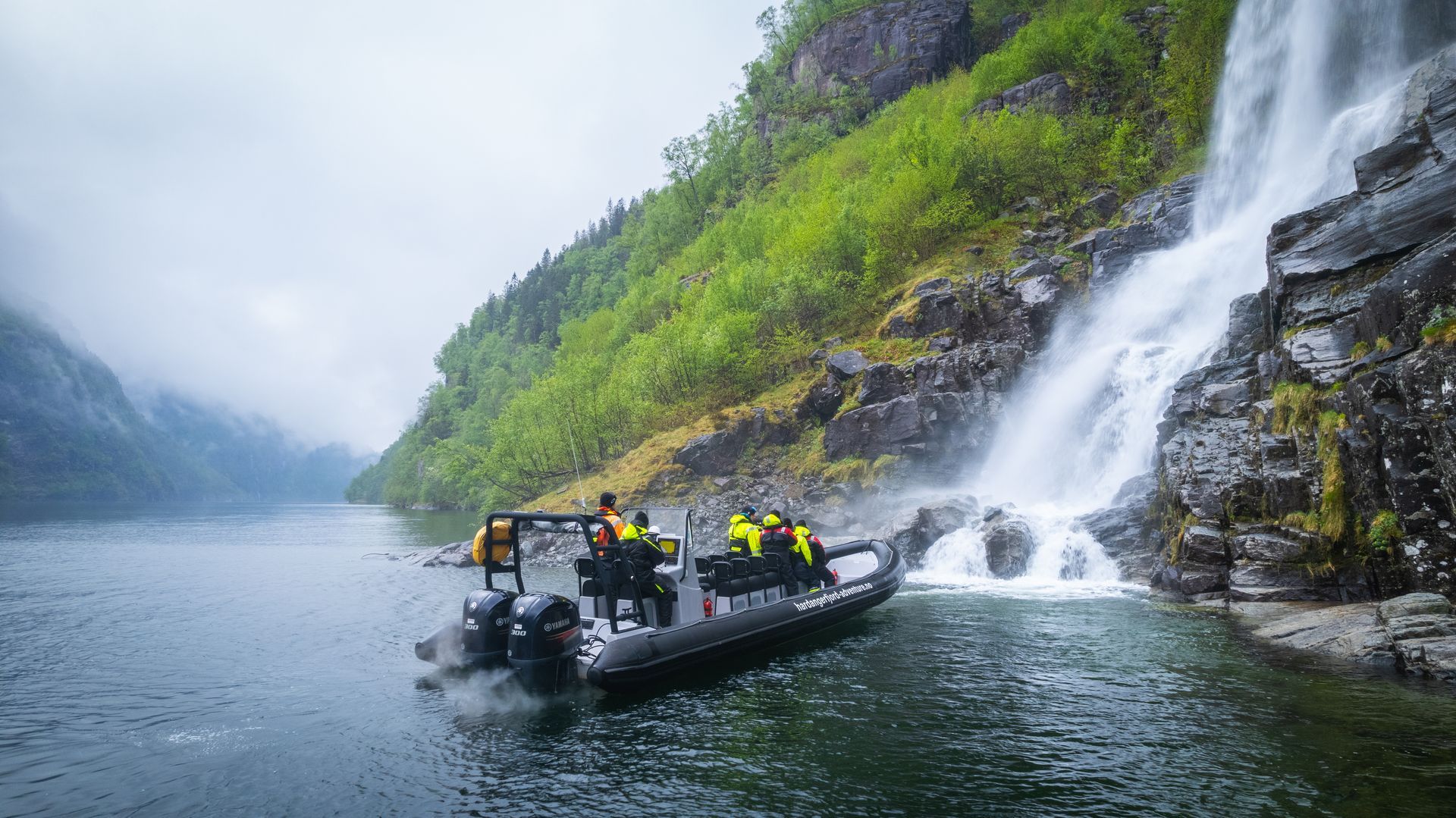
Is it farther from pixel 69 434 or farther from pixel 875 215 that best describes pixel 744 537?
pixel 69 434

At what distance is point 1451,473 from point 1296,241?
7.93 meters

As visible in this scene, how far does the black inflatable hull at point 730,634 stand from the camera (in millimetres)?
9742

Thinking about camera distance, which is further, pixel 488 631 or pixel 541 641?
pixel 488 631

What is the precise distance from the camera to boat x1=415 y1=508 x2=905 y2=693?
9555mm

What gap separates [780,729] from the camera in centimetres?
866

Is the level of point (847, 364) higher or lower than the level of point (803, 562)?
higher

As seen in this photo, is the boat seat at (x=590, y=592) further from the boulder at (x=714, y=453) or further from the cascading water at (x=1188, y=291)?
the boulder at (x=714, y=453)

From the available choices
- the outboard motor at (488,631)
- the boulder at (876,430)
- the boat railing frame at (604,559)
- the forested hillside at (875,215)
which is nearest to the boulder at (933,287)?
the forested hillside at (875,215)

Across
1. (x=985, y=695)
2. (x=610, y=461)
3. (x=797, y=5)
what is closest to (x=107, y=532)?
(x=610, y=461)

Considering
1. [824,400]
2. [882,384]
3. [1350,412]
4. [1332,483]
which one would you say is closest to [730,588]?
[1332,483]

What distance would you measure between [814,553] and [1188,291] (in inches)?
863

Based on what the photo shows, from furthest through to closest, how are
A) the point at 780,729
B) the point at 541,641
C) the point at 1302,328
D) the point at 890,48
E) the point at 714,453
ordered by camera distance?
the point at 890,48 → the point at 714,453 → the point at 1302,328 → the point at 541,641 → the point at 780,729

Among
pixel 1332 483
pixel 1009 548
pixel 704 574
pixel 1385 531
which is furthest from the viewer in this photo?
pixel 1009 548

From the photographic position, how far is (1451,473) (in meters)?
10.5
